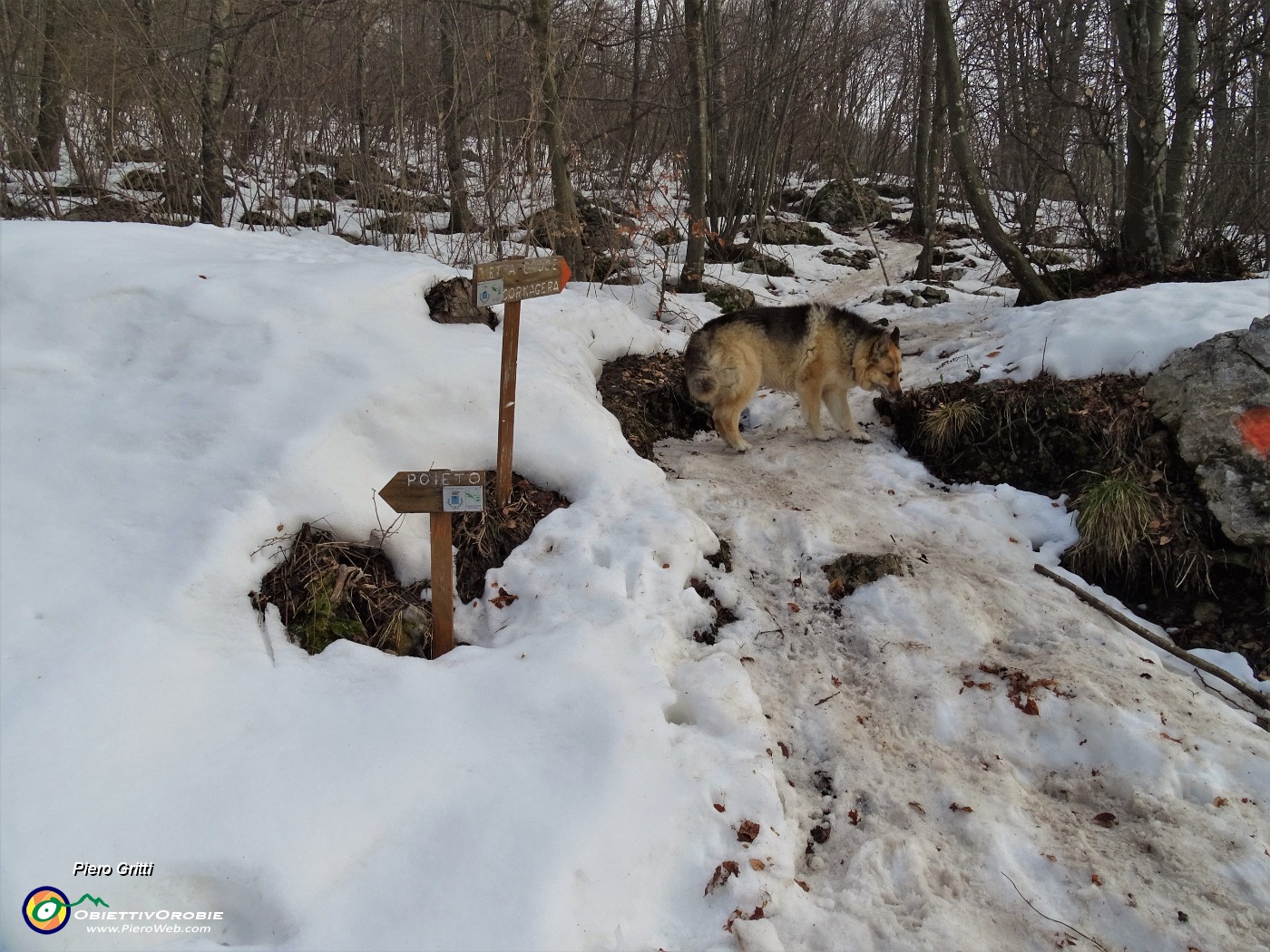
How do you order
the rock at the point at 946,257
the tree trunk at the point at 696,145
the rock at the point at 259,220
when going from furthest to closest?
the rock at the point at 946,257 → the tree trunk at the point at 696,145 → the rock at the point at 259,220

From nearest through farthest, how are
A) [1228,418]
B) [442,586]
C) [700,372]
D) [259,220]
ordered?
[442,586] → [1228,418] → [700,372] → [259,220]

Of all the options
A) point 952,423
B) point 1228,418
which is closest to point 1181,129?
point 1228,418

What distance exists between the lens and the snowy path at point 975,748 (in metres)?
2.62

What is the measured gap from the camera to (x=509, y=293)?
4195 millimetres

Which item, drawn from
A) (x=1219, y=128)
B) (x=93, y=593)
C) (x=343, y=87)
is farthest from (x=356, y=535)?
(x=1219, y=128)

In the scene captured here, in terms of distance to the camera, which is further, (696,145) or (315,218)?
(696,145)

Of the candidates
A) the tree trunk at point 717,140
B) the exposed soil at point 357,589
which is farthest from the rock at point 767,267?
the exposed soil at point 357,589

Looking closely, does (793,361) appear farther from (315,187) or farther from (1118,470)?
(315,187)

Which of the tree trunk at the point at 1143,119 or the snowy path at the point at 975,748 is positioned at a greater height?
the tree trunk at the point at 1143,119

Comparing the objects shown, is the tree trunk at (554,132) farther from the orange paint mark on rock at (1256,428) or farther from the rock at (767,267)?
the orange paint mark on rock at (1256,428)

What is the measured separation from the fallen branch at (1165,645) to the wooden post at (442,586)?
4295 millimetres

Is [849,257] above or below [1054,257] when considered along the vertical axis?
above

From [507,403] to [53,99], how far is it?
7.93 metres

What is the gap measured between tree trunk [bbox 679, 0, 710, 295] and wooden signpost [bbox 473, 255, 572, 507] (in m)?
6.39
